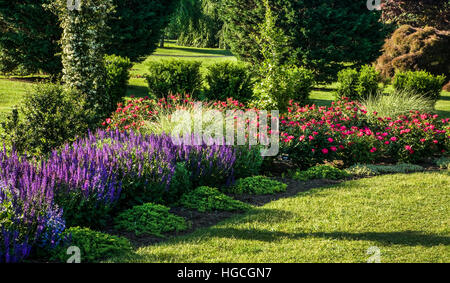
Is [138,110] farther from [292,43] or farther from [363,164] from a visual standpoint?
[292,43]

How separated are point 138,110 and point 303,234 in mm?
5814

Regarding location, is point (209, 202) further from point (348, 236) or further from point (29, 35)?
point (29, 35)

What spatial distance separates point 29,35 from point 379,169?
40.9ft

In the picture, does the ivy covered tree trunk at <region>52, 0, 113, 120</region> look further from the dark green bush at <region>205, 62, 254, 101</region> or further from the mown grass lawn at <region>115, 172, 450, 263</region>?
the mown grass lawn at <region>115, 172, 450, 263</region>

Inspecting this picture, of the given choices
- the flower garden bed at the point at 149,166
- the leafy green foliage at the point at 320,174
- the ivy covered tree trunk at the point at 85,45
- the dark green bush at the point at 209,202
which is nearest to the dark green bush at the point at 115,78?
the ivy covered tree trunk at the point at 85,45

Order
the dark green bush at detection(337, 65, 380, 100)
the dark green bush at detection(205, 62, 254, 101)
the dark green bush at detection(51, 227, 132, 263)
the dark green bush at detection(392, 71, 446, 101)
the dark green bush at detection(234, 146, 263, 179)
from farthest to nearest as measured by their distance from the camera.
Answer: the dark green bush at detection(392, 71, 446, 101) → the dark green bush at detection(337, 65, 380, 100) → the dark green bush at detection(205, 62, 254, 101) → the dark green bush at detection(234, 146, 263, 179) → the dark green bush at detection(51, 227, 132, 263)

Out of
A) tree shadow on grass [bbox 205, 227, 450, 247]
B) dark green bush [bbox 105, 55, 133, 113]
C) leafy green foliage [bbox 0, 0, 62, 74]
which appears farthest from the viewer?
leafy green foliage [bbox 0, 0, 62, 74]

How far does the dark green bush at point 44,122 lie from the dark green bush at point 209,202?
8.92 ft

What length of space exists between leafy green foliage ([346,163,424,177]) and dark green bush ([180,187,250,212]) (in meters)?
2.82

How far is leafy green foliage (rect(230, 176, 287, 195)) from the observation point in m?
6.36

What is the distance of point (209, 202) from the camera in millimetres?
5582

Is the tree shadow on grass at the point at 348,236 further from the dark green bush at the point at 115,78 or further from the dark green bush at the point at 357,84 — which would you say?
the dark green bush at the point at 357,84

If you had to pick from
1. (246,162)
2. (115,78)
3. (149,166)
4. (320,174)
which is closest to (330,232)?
(149,166)

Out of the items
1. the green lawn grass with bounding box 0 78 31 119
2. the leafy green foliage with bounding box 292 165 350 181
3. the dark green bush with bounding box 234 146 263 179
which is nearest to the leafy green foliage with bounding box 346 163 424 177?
the leafy green foliage with bounding box 292 165 350 181
